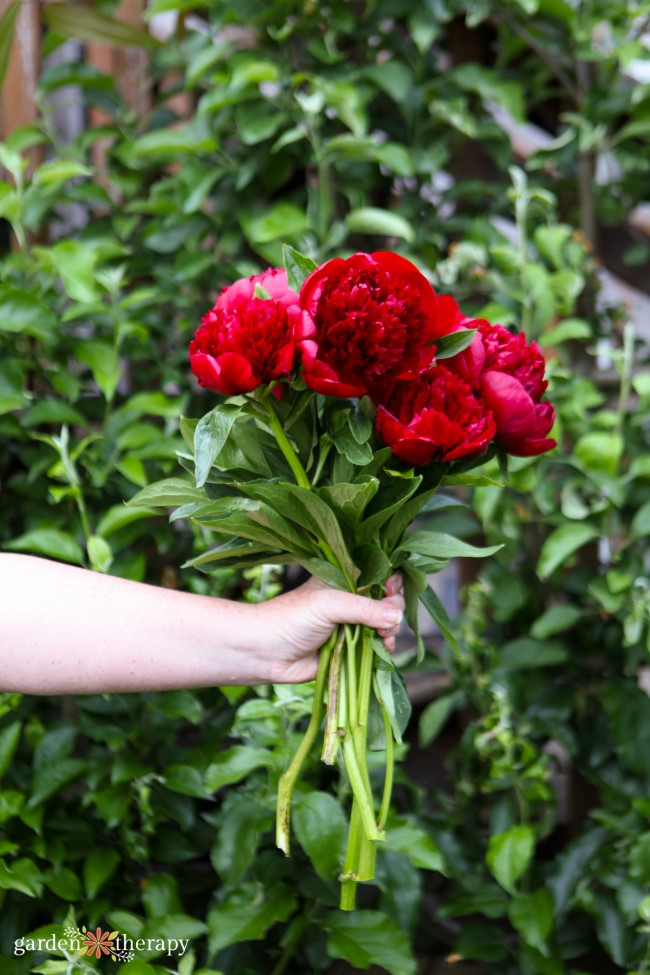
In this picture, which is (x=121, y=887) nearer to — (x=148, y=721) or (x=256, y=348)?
(x=148, y=721)

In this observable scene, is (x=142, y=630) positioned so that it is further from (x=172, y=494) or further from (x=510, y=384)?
(x=510, y=384)

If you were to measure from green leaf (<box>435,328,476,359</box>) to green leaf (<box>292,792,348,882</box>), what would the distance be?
565mm

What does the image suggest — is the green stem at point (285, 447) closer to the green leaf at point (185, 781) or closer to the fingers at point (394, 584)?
the fingers at point (394, 584)

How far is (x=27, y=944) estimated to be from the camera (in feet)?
3.33

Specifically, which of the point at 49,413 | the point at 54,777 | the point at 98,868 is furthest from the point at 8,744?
the point at 49,413

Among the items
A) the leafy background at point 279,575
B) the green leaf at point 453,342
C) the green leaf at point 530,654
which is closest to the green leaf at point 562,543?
the leafy background at point 279,575

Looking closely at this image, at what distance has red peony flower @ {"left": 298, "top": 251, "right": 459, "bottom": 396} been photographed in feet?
2.32

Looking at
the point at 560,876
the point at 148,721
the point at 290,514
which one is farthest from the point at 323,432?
the point at 560,876

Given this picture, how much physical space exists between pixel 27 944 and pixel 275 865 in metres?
0.29

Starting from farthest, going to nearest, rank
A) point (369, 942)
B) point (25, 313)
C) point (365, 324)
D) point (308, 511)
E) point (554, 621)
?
point (554, 621), point (25, 313), point (369, 942), point (308, 511), point (365, 324)

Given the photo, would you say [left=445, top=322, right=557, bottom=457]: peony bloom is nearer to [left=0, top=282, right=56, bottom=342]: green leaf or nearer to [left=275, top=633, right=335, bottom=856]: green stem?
[left=275, top=633, right=335, bottom=856]: green stem

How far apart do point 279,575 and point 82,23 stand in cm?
90

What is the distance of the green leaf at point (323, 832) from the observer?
1074 millimetres

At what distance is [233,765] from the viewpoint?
1121 mm
